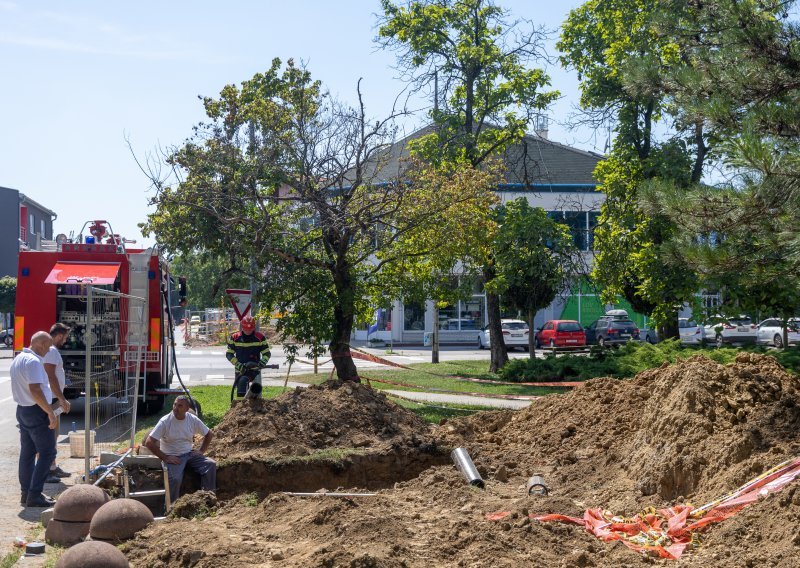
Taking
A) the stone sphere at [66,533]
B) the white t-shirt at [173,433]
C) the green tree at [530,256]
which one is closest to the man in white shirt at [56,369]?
the white t-shirt at [173,433]

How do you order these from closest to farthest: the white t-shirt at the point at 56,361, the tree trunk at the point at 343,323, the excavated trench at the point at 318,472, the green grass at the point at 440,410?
the white t-shirt at the point at 56,361, the excavated trench at the point at 318,472, the green grass at the point at 440,410, the tree trunk at the point at 343,323

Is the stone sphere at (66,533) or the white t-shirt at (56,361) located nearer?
the stone sphere at (66,533)

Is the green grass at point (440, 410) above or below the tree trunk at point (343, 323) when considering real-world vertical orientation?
below

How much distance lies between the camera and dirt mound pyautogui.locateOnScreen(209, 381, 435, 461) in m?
11.1

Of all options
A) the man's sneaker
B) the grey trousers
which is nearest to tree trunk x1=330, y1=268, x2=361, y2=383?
the man's sneaker

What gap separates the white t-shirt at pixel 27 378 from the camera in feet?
29.7

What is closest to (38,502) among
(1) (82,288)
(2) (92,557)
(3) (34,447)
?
(3) (34,447)

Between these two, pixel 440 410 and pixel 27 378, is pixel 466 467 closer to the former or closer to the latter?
pixel 27 378

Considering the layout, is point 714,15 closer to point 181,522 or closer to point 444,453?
point 444,453

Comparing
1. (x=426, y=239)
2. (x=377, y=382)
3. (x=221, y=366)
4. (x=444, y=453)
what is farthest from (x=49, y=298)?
(x=221, y=366)

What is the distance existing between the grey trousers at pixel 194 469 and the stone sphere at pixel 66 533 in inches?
68.3

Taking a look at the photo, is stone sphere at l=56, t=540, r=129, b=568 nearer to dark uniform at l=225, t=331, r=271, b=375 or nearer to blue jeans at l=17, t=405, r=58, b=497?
blue jeans at l=17, t=405, r=58, b=497

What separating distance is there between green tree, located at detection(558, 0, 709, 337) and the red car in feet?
45.7

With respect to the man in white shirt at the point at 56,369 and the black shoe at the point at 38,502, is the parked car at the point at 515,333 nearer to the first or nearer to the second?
the man in white shirt at the point at 56,369
